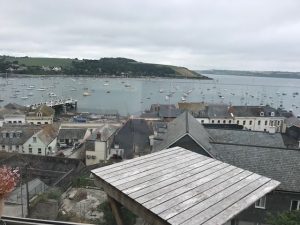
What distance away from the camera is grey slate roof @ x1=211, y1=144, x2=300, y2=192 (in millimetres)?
18047

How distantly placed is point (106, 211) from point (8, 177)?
42.8ft

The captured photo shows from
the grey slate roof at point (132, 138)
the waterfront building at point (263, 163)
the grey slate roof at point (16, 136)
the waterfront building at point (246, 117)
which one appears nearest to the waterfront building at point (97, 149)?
the grey slate roof at point (132, 138)

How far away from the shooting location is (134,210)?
3.87 metres

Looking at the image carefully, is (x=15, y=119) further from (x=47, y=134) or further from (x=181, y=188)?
(x=181, y=188)

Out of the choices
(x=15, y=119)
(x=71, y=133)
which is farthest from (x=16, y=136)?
(x=15, y=119)

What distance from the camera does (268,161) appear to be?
758 inches

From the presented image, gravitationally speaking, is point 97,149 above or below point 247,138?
below

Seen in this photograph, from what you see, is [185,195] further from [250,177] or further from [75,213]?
[75,213]

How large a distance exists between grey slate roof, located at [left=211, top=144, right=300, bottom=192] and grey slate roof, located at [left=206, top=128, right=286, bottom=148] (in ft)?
19.2

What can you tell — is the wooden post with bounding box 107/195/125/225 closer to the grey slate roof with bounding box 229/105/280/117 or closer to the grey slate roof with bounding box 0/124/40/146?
the grey slate roof with bounding box 0/124/40/146

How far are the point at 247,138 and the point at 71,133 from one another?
2986 cm

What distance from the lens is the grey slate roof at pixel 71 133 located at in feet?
161

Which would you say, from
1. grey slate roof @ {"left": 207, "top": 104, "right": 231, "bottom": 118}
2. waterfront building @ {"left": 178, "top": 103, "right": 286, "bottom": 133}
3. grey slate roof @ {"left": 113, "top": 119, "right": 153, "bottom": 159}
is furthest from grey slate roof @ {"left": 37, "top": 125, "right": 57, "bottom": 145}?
grey slate roof @ {"left": 207, "top": 104, "right": 231, "bottom": 118}

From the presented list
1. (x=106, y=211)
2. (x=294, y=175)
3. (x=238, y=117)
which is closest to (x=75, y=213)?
(x=106, y=211)
